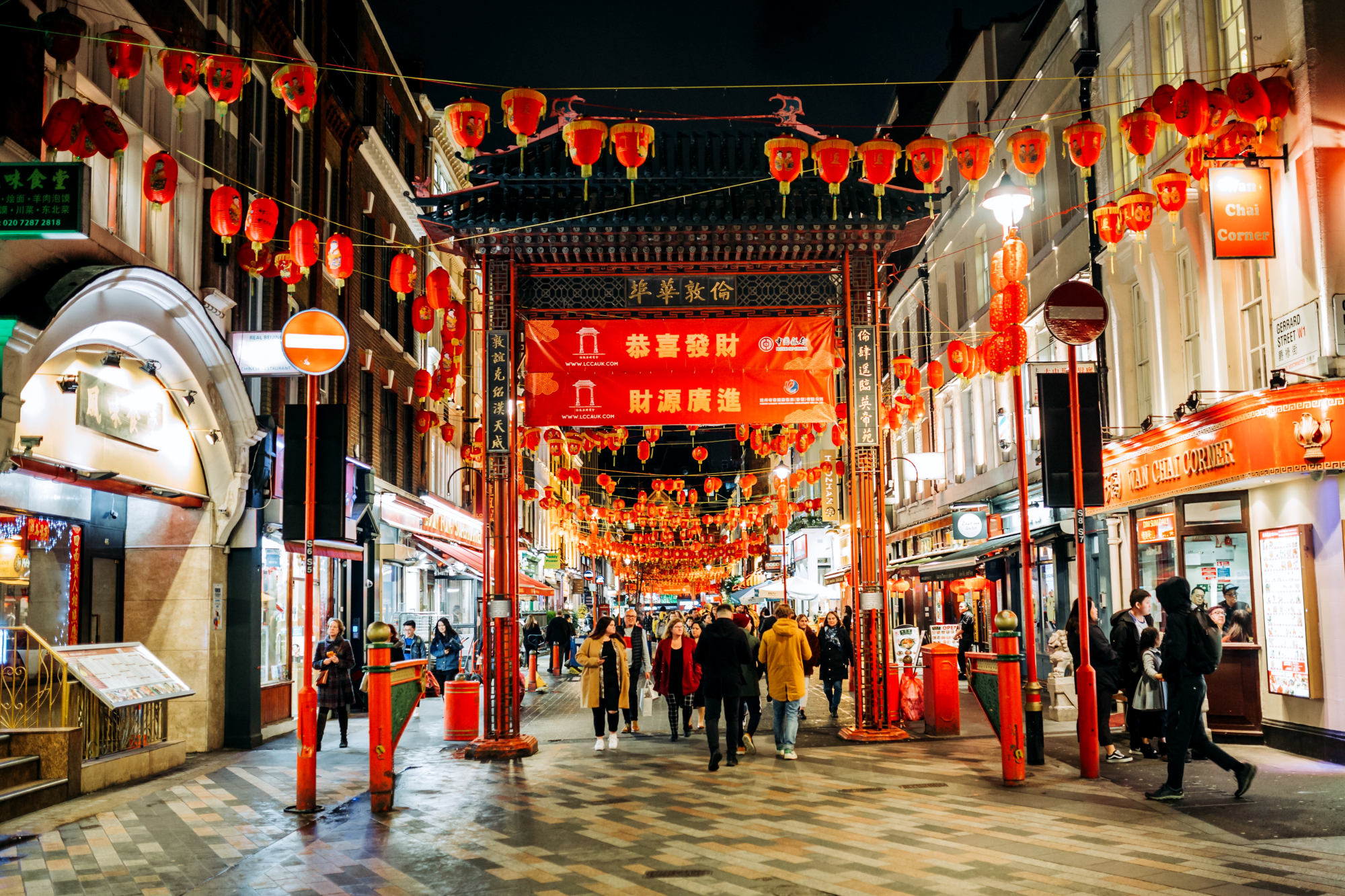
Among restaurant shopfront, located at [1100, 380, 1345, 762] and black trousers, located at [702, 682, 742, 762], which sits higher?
restaurant shopfront, located at [1100, 380, 1345, 762]

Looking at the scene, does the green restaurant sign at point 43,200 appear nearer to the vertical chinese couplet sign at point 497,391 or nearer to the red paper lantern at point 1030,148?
the vertical chinese couplet sign at point 497,391

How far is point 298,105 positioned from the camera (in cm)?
1133

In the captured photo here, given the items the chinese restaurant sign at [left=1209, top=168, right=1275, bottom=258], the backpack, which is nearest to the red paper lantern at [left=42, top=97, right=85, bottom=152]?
the backpack

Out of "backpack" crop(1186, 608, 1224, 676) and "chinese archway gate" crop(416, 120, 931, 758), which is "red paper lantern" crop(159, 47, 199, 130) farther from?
"backpack" crop(1186, 608, 1224, 676)

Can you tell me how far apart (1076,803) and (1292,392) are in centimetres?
612

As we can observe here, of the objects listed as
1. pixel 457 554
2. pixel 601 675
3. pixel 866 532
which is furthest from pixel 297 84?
pixel 457 554

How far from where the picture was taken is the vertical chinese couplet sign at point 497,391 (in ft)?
51.0

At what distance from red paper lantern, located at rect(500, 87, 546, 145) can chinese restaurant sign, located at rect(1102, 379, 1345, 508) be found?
937cm

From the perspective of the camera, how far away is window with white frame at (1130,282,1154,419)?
1964 centimetres

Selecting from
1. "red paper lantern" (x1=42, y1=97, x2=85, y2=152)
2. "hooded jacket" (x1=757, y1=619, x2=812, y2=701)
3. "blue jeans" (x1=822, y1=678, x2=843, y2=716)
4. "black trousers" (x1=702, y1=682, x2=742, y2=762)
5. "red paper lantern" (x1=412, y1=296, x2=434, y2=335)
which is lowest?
"blue jeans" (x1=822, y1=678, x2=843, y2=716)

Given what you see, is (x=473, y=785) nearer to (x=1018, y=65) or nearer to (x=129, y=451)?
(x=129, y=451)

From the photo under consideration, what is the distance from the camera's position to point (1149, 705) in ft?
43.9

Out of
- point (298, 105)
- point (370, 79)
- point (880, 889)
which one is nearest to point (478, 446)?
point (370, 79)

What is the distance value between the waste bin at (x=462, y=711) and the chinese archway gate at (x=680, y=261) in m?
1.85
